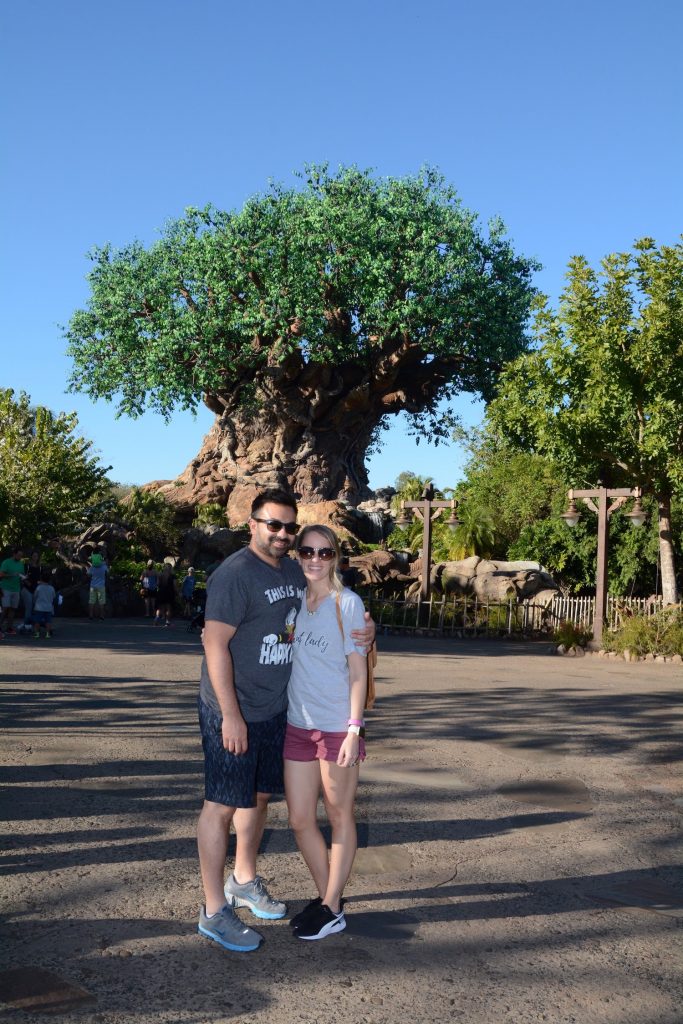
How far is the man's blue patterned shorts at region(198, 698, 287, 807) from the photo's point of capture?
405 cm

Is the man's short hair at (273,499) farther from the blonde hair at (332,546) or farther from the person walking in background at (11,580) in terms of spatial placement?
the person walking in background at (11,580)

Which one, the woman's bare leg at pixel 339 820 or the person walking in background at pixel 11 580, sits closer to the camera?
the woman's bare leg at pixel 339 820

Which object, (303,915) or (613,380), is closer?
(303,915)

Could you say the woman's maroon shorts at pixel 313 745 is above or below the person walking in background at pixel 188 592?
below

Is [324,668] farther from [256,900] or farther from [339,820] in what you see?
[256,900]

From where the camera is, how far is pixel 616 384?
20.9 meters

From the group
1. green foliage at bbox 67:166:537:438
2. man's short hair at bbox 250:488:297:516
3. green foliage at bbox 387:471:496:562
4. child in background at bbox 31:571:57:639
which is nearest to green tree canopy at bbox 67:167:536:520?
green foliage at bbox 67:166:537:438

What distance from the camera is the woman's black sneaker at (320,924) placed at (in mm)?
3949

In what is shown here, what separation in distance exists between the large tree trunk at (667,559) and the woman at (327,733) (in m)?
17.8

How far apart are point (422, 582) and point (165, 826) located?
67.7 ft

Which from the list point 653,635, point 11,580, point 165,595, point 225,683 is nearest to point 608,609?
point 653,635

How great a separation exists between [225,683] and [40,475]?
22.9m

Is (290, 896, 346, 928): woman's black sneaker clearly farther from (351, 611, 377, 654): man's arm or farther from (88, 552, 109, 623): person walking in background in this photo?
(88, 552, 109, 623): person walking in background

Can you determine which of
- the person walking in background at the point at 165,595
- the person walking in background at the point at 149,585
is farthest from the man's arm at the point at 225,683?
the person walking in background at the point at 149,585
